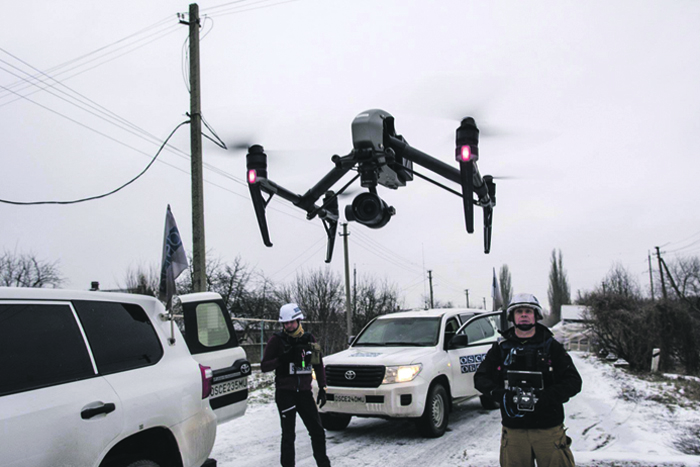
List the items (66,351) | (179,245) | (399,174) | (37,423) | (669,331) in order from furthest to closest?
1. (669,331)
2. (179,245)
3. (399,174)
4. (66,351)
5. (37,423)

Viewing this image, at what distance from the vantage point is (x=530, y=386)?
4.02 m

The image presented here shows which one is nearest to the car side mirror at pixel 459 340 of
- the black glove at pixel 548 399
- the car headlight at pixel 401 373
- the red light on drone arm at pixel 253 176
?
the car headlight at pixel 401 373

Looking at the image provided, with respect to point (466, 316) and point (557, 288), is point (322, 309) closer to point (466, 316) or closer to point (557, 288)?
point (466, 316)

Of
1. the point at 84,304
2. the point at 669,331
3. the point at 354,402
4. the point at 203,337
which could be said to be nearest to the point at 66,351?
the point at 84,304

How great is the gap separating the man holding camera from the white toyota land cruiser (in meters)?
3.86

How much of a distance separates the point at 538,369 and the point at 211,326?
317cm

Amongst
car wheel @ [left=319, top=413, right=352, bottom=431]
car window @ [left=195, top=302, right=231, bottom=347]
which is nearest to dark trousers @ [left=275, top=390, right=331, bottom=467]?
car window @ [left=195, top=302, right=231, bottom=347]

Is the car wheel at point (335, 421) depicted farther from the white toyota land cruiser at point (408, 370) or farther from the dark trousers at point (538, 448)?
the dark trousers at point (538, 448)

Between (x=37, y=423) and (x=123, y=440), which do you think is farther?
(x=123, y=440)

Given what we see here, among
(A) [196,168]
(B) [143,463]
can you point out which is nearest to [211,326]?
(B) [143,463]

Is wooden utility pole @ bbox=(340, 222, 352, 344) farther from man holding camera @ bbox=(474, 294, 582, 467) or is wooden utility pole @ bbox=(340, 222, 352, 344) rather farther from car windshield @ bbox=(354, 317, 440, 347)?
man holding camera @ bbox=(474, 294, 582, 467)

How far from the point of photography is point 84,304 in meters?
3.80

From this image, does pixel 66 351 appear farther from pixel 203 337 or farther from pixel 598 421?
pixel 598 421

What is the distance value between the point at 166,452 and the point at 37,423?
49.0 inches
